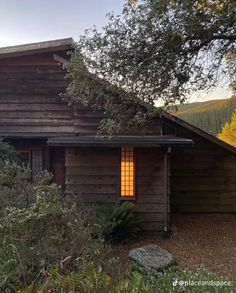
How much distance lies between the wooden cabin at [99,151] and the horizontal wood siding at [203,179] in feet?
0.13

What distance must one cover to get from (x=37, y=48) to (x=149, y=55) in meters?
4.84

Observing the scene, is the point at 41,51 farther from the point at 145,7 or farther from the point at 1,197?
the point at 1,197

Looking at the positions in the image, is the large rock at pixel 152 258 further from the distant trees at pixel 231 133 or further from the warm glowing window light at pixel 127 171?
the distant trees at pixel 231 133

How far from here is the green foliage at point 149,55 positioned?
8.46m

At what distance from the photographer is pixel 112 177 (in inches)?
450

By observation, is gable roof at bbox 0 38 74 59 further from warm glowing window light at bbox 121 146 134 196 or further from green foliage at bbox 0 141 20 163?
warm glowing window light at bbox 121 146 134 196

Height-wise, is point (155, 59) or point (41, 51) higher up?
point (41, 51)

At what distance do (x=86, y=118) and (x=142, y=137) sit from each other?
210 cm

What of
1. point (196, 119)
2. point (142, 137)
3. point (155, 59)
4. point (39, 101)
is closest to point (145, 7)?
point (155, 59)

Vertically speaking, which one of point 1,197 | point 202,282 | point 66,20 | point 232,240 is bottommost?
point 232,240

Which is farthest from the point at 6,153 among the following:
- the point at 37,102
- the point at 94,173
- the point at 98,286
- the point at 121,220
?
the point at 98,286

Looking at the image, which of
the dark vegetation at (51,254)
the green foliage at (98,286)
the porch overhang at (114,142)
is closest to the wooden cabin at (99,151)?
the porch overhang at (114,142)

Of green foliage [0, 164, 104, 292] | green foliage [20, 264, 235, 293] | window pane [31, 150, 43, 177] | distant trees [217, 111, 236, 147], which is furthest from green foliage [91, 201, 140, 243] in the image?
distant trees [217, 111, 236, 147]

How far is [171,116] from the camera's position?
42.0 ft
